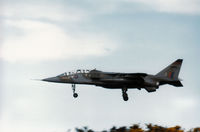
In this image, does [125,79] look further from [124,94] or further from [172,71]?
[172,71]

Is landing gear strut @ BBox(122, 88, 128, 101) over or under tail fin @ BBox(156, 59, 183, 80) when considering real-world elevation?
under

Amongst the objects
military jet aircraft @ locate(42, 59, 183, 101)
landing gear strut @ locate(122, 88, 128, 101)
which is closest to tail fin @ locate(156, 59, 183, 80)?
military jet aircraft @ locate(42, 59, 183, 101)

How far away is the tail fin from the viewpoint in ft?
169

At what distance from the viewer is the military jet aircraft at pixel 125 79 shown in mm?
50938

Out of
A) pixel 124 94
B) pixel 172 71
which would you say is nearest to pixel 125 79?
pixel 124 94

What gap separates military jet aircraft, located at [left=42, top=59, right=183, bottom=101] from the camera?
2005 inches

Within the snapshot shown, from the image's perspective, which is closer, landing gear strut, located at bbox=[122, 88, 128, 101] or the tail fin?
the tail fin

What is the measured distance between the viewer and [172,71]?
170ft

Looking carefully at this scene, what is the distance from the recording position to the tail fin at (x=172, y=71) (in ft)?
169

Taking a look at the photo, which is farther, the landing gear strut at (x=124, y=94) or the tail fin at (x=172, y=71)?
the landing gear strut at (x=124, y=94)

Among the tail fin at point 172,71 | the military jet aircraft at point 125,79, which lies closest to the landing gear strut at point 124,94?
the military jet aircraft at point 125,79

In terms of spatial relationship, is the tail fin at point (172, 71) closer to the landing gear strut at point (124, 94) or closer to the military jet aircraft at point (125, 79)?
the military jet aircraft at point (125, 79)

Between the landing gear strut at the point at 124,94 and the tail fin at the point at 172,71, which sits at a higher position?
the tail fin at the point at 172,71

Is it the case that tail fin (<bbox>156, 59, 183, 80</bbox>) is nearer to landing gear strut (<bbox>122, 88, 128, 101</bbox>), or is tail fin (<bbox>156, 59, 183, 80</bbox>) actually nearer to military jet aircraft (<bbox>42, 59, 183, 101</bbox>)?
military jet aircraft (<bbox>42, 59, 183, 101</bbox>)
